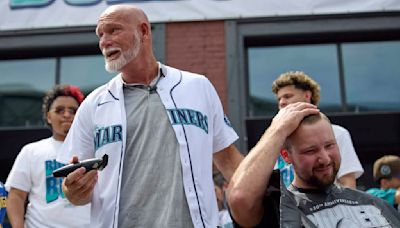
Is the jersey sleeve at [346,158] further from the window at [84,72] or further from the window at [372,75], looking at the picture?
the window at [84,72]

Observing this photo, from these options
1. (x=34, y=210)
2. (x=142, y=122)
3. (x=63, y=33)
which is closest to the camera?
(x=142, y=122)

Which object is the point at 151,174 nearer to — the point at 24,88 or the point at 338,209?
the point at 338,209

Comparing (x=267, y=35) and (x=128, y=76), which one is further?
(x=267, y=35)

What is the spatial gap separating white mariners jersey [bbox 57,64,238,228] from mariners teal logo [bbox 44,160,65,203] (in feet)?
3.40

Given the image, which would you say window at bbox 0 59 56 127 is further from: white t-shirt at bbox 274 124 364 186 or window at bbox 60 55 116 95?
white t-shirt at bbox 274 124 364 186

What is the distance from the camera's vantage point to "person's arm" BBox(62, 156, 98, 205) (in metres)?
2.06

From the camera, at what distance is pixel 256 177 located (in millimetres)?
1778

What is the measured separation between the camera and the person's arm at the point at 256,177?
174 centimetres

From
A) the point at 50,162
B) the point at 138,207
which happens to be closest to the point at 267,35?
the point at 50,162

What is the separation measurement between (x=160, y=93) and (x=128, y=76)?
8.7 inches

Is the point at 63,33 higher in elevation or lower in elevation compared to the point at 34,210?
higher

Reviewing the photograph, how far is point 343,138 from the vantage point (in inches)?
134

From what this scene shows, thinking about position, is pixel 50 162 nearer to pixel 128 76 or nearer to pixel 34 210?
pixel 34 210

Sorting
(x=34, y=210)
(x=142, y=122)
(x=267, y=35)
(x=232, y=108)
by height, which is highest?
(x=267, y=35)
